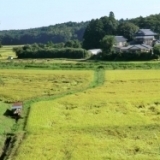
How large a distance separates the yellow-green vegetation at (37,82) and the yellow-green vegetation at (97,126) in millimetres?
3331

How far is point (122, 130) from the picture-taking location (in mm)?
24531

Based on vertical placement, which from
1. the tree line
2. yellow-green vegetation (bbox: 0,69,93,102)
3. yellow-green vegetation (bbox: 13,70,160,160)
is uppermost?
yellow-green vegetation (bbox: 13,70,160,160)

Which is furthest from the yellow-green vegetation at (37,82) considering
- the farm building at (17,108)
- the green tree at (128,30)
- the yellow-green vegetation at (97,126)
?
the green tree at (128,30)

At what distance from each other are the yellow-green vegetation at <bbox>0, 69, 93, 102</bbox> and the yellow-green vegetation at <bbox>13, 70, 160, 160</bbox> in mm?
3331

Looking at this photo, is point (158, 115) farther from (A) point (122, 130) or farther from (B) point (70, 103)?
(B) point (70, 103)

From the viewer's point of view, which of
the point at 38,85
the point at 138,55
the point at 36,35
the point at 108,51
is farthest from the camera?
the point at 36,35

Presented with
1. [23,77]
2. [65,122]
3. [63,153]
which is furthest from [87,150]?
[23,77]

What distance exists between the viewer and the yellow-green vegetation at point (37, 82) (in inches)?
1462

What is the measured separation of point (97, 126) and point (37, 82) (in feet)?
63.0

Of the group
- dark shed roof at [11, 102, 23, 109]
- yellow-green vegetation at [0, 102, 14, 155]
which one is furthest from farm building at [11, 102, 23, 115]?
yellow-green vegetation at [0, 102, 14, 155]

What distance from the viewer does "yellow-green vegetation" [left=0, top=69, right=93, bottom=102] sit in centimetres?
3712

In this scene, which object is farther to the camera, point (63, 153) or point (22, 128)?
point (22, 128)

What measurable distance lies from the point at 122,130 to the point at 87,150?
13.7ft

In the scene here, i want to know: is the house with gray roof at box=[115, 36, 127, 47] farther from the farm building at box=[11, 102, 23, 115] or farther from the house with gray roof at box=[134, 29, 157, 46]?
the farm building at box=[11, 102, 23, 115]
